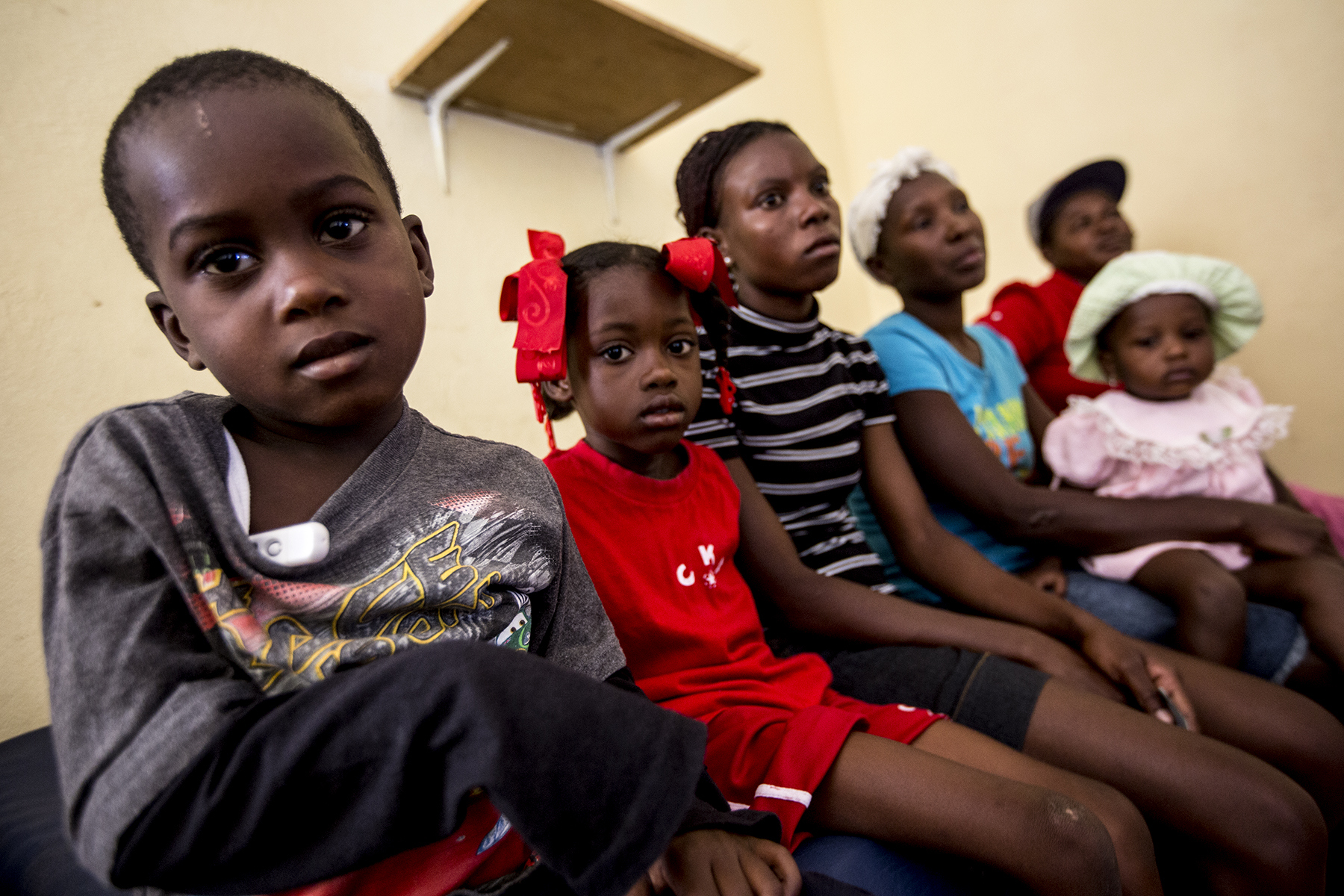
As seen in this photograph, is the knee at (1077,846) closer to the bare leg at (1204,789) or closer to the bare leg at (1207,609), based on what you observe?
the bare leg at (1204,789)

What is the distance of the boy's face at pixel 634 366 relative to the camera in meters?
0.94

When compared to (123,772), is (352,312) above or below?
above

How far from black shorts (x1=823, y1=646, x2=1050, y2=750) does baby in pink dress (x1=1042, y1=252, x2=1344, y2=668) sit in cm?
51

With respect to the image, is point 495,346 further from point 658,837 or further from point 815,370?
point 658,837

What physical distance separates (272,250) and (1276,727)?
1.30 m

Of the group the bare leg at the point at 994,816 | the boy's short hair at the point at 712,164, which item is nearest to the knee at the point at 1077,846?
the bare leg at the point at 994,816

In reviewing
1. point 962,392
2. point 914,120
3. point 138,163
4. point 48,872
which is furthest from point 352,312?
point 914,120

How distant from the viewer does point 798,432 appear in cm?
118

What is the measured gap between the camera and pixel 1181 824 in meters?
0.82

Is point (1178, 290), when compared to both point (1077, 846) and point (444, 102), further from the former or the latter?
point (444, 102)

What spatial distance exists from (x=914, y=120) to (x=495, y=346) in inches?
79.1

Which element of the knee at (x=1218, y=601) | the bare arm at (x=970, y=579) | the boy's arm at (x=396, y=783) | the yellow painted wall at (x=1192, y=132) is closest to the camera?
the boy's arm at (x=396, y=783)

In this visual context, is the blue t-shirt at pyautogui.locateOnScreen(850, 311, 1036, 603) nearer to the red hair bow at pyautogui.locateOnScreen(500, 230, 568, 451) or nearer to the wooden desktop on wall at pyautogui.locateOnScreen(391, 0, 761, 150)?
the red hair bow at pyautogui.locateOnScreen(500, 230, 568, 451)

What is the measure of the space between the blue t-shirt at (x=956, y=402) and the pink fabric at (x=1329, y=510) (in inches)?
22.6
